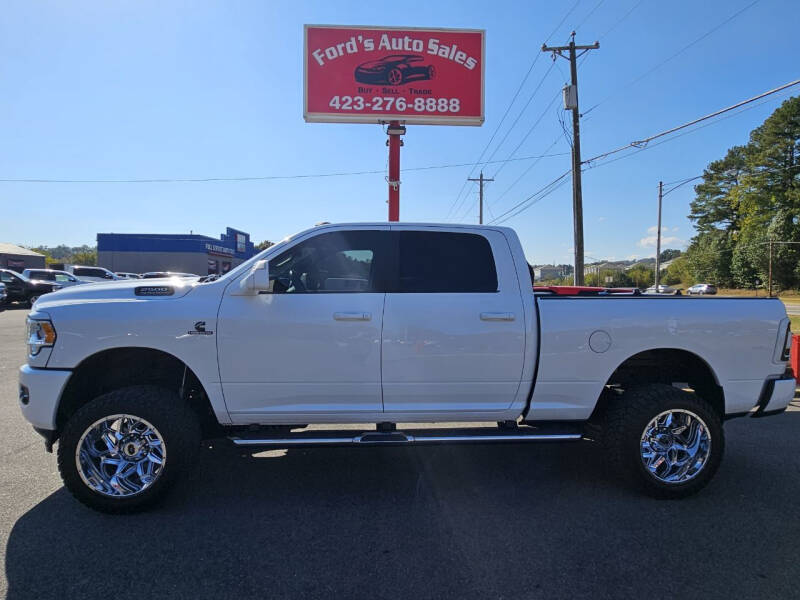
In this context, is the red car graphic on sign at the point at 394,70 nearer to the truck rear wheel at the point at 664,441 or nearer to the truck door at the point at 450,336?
the truck door at the point at 450,336

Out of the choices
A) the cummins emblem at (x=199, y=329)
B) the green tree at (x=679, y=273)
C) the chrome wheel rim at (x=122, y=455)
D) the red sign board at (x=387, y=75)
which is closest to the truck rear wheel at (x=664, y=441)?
the cummins emblem at (x=199, y=329)

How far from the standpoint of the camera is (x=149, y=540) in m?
2.88

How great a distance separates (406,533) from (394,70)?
1268 cm

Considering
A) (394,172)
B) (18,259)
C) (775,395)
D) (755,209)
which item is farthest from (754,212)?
(18,259)

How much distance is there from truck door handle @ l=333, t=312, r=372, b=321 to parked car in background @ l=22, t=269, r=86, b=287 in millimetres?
24390

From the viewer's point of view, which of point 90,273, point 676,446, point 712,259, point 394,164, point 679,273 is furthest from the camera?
point 679,273

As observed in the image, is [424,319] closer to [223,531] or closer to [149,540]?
[223,531]

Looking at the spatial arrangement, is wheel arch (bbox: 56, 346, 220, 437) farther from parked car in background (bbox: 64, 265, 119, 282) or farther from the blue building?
the blue building

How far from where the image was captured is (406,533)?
297 cm

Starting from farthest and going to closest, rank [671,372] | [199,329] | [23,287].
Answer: [23,287] → [671,372] → [199,329]

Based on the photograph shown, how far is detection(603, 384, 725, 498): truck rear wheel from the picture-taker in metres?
3.46

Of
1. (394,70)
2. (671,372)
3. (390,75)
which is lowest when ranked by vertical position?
(671,372)

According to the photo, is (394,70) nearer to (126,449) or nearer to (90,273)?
(126,449)

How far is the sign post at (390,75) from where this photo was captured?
1278cm
